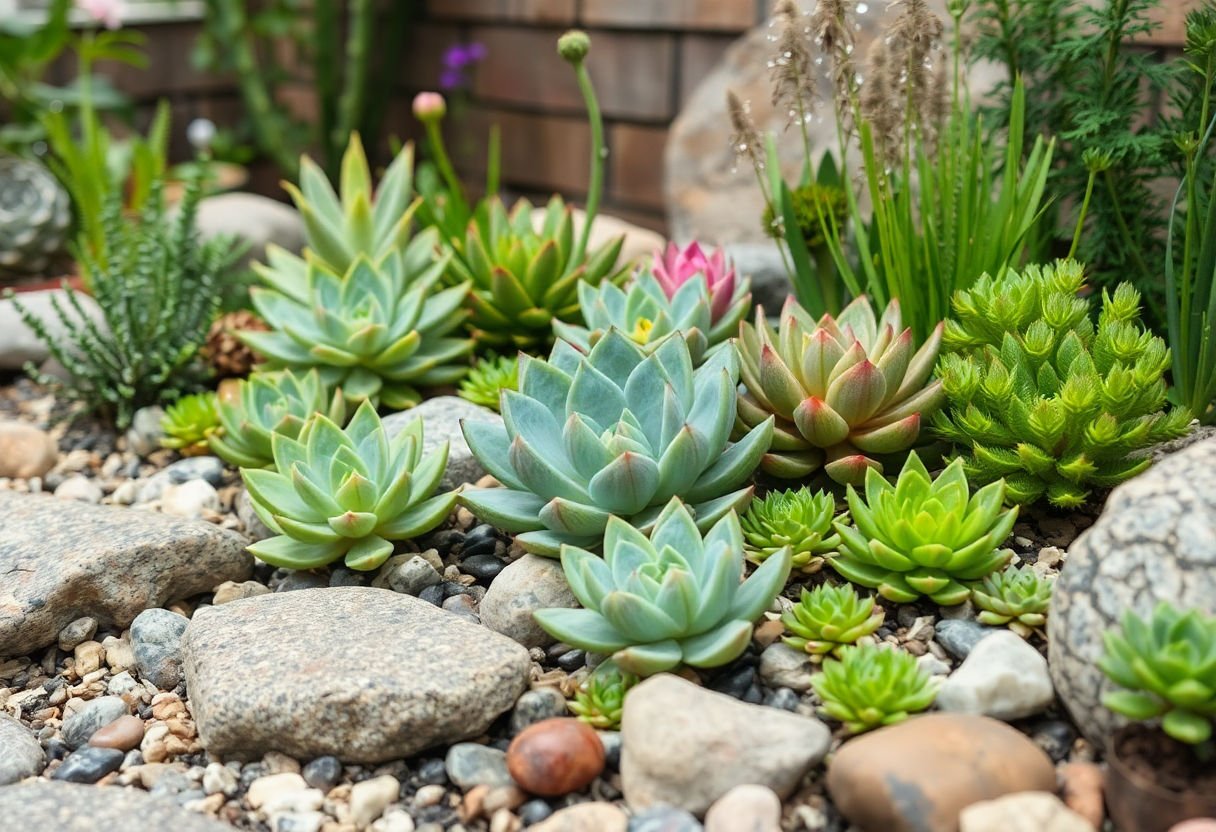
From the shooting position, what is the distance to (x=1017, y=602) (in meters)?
1.85

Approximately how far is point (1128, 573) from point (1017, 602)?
27cm

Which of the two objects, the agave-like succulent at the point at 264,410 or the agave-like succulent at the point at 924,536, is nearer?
the agave-like succulent at the point at 924,536

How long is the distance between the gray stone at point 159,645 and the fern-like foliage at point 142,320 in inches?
34.1

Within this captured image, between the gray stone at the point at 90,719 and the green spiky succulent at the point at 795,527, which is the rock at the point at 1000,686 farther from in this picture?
the gray stone at the point at 90,719

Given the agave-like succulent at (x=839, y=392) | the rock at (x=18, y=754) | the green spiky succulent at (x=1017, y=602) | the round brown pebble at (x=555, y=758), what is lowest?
the rock at (x=18, y=754)

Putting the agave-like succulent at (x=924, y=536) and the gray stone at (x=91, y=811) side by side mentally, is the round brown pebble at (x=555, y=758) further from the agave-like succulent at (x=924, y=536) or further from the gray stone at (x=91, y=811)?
the agave-like succulent at (x=924, y=536)

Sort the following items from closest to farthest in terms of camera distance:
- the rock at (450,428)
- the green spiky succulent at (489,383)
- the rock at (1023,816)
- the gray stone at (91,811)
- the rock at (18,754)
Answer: the rock at (1023,816), the gray stone at (91,811), the rock at (18,754), the rock at (450,428), the green spiky succulent at (489,383)

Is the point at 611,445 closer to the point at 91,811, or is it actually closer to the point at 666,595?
the point at 666,595

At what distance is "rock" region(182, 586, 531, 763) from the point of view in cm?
171

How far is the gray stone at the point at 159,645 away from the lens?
79.7 inches

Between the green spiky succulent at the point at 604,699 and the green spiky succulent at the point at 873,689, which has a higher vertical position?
the green spiky succulent at the point at 873,689

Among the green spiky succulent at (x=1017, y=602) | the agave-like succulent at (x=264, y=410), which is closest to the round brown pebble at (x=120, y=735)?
the agave-like succulent at (x=264, y=410)

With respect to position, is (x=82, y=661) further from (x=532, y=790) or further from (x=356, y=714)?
(x=532, y=790)

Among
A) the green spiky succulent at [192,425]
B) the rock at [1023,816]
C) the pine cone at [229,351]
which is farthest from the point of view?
the pine cone at [229,351]
